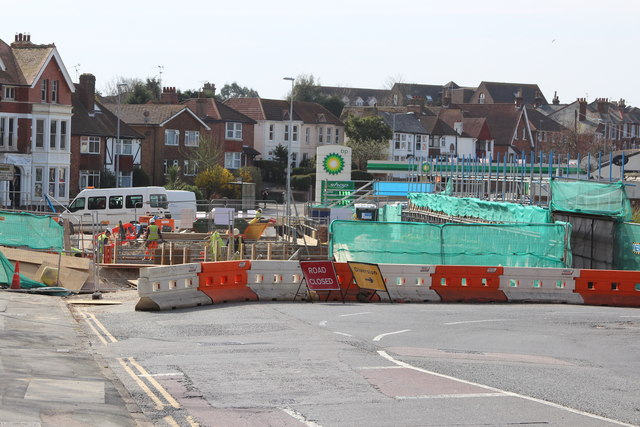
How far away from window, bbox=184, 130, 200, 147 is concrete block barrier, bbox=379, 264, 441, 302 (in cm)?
5769

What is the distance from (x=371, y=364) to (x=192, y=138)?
66.7 meters

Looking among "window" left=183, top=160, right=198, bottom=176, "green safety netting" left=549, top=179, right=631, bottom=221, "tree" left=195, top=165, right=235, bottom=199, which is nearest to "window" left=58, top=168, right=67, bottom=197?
"tree" left=195, top=165, right=235, bottom=199

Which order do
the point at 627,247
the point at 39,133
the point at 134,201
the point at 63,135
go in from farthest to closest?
the point at 63,135
the point at 39,133
the point at 134,201
the point at 627,247

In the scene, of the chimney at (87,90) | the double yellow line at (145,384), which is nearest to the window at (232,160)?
the chimney at (87,90)

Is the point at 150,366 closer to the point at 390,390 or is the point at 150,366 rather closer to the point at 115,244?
the point at 390,390

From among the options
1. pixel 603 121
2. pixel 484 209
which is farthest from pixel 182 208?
pixel 603 121

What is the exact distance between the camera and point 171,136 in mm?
77438

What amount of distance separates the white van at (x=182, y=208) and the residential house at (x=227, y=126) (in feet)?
97.8

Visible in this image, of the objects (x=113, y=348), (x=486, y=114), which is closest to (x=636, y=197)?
(x=113, y=348)

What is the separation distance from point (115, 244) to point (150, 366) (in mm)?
18599

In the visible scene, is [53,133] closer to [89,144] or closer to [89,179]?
[89,144]

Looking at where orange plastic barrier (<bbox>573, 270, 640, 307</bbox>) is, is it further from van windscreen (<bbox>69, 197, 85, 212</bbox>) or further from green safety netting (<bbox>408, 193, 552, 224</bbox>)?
van windscreen (<bbox>69, 197, 85, 212</bbox>)

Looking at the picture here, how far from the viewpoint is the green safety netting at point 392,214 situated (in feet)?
148

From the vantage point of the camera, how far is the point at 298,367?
1312 centimetres
